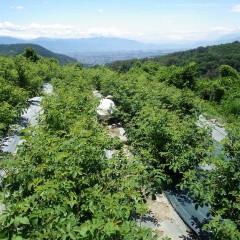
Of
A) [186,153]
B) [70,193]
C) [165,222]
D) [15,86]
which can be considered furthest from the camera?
[15,86]

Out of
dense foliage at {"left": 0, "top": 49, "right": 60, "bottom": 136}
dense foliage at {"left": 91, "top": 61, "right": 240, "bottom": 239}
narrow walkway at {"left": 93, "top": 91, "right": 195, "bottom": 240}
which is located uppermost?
dense foliage at {"left": 0, "top": 49, "right": 60, "bottom": 136}

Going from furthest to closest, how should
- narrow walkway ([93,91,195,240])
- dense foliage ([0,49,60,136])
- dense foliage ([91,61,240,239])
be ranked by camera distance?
dense foliage ([0,49,60,136]), narrow walkway ([93,91,195,240]), dense foliage ([91,61,240,239])

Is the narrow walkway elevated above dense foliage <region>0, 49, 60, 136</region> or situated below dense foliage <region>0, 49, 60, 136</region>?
below

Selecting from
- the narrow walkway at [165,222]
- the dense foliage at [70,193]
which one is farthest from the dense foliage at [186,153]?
the dense foliage at [70,193]

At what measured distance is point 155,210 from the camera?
656 centimetres

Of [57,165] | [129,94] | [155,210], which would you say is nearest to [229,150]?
[155,210]

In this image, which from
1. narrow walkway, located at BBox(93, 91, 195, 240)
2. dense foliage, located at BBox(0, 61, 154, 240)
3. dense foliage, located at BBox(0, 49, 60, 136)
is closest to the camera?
dense foliage, located at BBox(0, 61, 154, 240)

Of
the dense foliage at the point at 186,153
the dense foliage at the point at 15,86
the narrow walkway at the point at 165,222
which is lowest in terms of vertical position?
the narrow walkway at the point at 165,222

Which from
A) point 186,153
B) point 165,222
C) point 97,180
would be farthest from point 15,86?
point 97,180

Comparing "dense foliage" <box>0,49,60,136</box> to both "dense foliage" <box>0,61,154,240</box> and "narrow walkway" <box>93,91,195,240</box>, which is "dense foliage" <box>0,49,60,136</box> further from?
"narrow walkway" <box>93,91,195,240</box>

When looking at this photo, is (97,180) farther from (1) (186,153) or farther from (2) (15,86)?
(2) (15,86)

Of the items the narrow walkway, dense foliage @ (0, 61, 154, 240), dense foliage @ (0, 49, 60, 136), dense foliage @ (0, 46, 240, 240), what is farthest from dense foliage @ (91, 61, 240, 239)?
dense foliage @ (0, 49, 60, 136)

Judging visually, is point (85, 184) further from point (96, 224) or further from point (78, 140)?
point (96, 224)

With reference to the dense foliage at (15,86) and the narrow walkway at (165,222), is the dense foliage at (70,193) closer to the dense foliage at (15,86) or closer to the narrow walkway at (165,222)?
the narrow walkway at (165,222)
